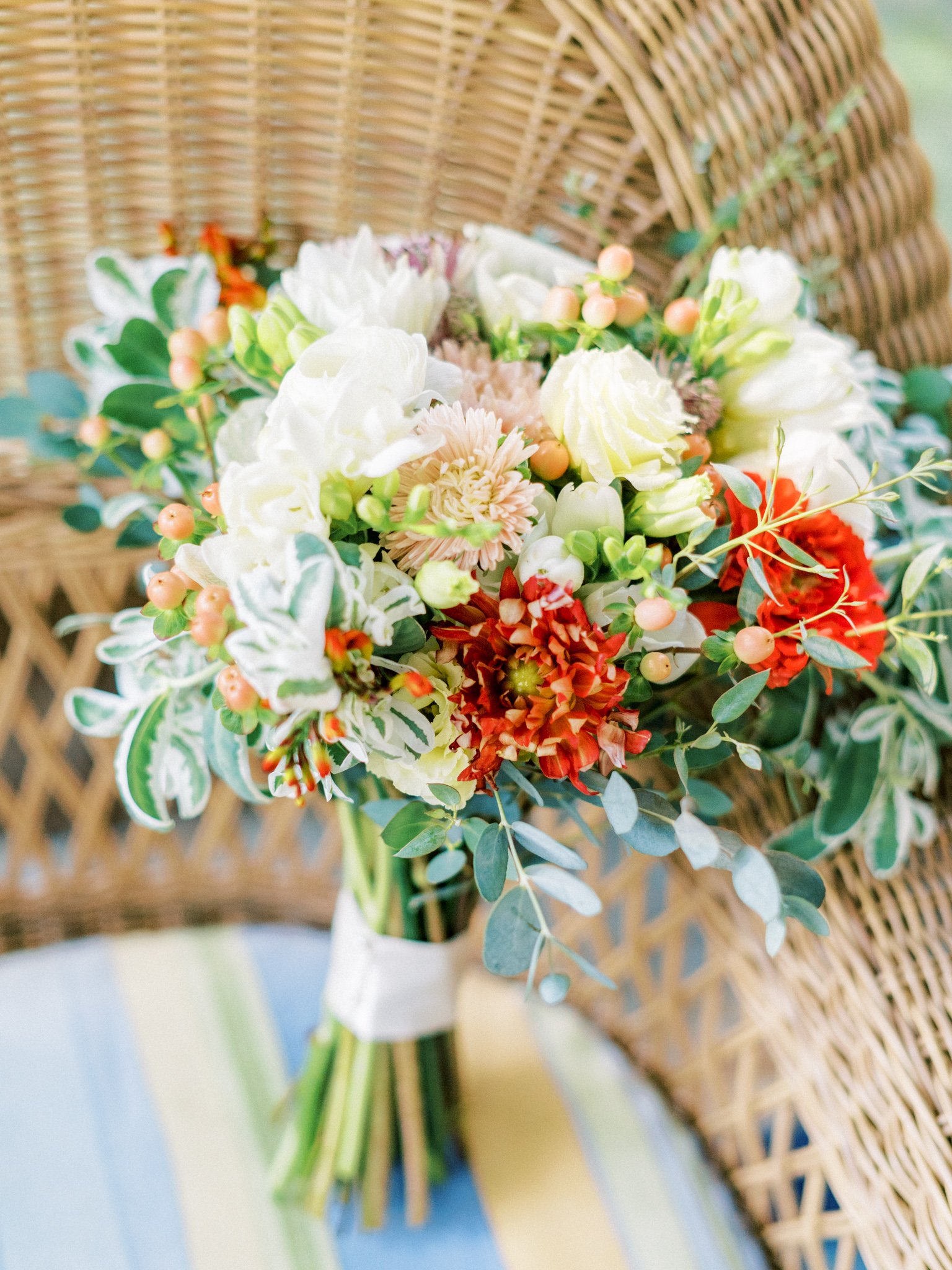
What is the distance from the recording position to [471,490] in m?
0.43

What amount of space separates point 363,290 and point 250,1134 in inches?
25.1

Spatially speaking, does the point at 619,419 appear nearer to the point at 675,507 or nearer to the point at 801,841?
the point at 675,507

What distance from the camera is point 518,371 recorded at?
0.49 m

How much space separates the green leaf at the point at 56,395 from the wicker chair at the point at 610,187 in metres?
0.06

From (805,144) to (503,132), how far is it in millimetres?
211

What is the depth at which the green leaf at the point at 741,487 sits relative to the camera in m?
0.46

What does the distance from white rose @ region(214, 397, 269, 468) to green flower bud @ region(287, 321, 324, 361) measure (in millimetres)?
60

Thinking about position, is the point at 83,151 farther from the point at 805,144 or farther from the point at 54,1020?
the point at 54,1020

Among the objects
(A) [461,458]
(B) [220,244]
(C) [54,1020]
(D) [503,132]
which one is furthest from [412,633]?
(C) [54,1020]

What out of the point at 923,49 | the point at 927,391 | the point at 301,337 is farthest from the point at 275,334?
the point at 923,49

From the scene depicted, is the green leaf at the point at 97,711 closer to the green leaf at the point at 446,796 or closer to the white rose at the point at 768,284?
the green leaf at the point at 446,796

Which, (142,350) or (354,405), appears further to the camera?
(142,350)

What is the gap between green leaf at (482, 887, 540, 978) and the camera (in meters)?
0.47

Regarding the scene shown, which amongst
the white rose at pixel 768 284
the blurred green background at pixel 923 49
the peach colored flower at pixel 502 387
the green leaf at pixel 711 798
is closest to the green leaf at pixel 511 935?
the green leaf at pixel 711 798
